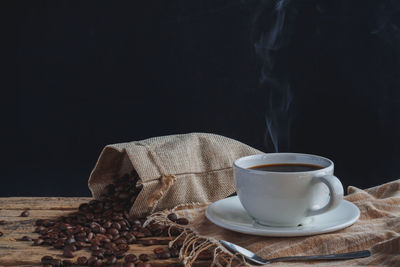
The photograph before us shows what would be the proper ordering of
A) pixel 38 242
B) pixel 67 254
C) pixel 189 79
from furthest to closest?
pixel 189 79, pixel 38 242, pixel 67 254

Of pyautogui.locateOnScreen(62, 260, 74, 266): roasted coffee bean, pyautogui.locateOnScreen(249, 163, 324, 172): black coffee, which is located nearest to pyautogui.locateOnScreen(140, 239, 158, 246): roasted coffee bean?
pyautogui.locateOnScreen(62, 260, 74, 266): roasted coffee bean

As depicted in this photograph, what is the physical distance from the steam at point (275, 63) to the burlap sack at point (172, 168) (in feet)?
4.49

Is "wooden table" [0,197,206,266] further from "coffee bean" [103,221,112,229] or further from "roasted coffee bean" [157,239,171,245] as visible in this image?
"coffee bean" [103,221,112,229]

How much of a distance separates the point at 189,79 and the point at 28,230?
177 cm

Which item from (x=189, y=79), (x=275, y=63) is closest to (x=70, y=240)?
(x=189, y=79)

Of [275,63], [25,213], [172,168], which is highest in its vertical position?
[275,63]

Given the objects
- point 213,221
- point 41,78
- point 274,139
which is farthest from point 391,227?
point 41,78

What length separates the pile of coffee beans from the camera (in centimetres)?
130

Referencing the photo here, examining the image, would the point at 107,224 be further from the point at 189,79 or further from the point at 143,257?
the point at 189,79

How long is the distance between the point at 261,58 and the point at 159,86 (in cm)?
64

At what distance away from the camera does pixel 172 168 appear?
1732 mm

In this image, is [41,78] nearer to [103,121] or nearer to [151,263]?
[103,121]

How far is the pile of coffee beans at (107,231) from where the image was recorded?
1303mm

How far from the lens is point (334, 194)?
A: 51.8 inches
